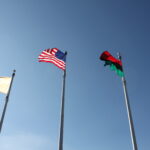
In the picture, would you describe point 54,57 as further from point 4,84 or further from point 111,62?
point 4,84

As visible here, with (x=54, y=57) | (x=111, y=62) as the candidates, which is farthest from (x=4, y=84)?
(x=111, y=62)

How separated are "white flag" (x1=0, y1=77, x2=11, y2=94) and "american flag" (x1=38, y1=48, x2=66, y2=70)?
4.62 m

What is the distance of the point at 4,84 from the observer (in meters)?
21.2

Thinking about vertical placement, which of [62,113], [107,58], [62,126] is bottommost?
[62,126]

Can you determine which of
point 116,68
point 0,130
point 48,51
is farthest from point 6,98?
point 116,68

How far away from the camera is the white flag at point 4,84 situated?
2096 cm

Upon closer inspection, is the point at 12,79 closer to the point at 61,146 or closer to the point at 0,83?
the point at 0,83

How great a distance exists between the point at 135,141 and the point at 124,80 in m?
5.44

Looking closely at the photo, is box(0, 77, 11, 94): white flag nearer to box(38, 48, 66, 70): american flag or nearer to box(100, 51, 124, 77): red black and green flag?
box(38, 48, 66, 70): american flag

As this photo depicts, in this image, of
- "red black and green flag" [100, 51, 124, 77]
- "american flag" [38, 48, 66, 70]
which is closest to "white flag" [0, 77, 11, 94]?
"american flag" [38, 48, 66, 70]

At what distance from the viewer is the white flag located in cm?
2096

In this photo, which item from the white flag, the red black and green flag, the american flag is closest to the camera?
the american flag

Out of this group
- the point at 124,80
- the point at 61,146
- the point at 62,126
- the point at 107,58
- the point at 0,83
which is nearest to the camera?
the point at 61,146

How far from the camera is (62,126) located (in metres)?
14.6
